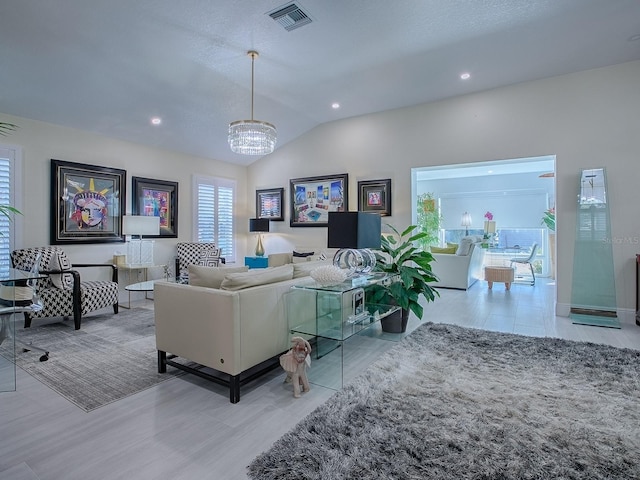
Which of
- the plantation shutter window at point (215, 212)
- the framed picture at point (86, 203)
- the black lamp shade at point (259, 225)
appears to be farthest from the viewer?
the black lamp shade at point (259, 225)

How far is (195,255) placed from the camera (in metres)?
6.71

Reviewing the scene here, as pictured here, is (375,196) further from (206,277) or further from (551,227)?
(551,227)

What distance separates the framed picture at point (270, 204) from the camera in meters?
7.58

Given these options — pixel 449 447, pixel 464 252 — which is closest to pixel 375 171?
pixel 464 252

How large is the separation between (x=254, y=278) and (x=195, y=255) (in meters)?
4.50

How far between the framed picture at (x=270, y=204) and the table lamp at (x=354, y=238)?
4.21 m

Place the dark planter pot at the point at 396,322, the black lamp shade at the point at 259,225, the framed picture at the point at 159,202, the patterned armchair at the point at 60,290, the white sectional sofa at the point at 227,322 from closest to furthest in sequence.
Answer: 1. the white sectional sofa at the point at 227,322
2. the dark planter pot at the point at 396,322
3. the patterned armchair at the point at 60,290
4. the framed picture at the point at 159,202
5. the black lamp shade at the point at 259,225

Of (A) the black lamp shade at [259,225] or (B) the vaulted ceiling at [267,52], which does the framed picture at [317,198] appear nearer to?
(A) the black lamp shade at [259,225]

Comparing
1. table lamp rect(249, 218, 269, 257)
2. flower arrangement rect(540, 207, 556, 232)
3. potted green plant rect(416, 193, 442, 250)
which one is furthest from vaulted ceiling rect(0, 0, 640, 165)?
potted green plant rect(416, 193, 442, 250)

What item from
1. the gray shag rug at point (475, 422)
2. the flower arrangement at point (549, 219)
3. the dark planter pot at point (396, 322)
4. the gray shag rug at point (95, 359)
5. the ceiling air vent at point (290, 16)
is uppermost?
the ceiling air vent at point (290, 16)

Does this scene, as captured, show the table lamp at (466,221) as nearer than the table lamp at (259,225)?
No

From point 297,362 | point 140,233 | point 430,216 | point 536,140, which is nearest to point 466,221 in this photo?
point 430,216

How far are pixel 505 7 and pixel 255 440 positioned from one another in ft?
14.3

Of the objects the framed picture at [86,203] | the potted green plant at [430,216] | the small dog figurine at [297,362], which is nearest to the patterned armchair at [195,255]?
the framed picture at [86,203]
